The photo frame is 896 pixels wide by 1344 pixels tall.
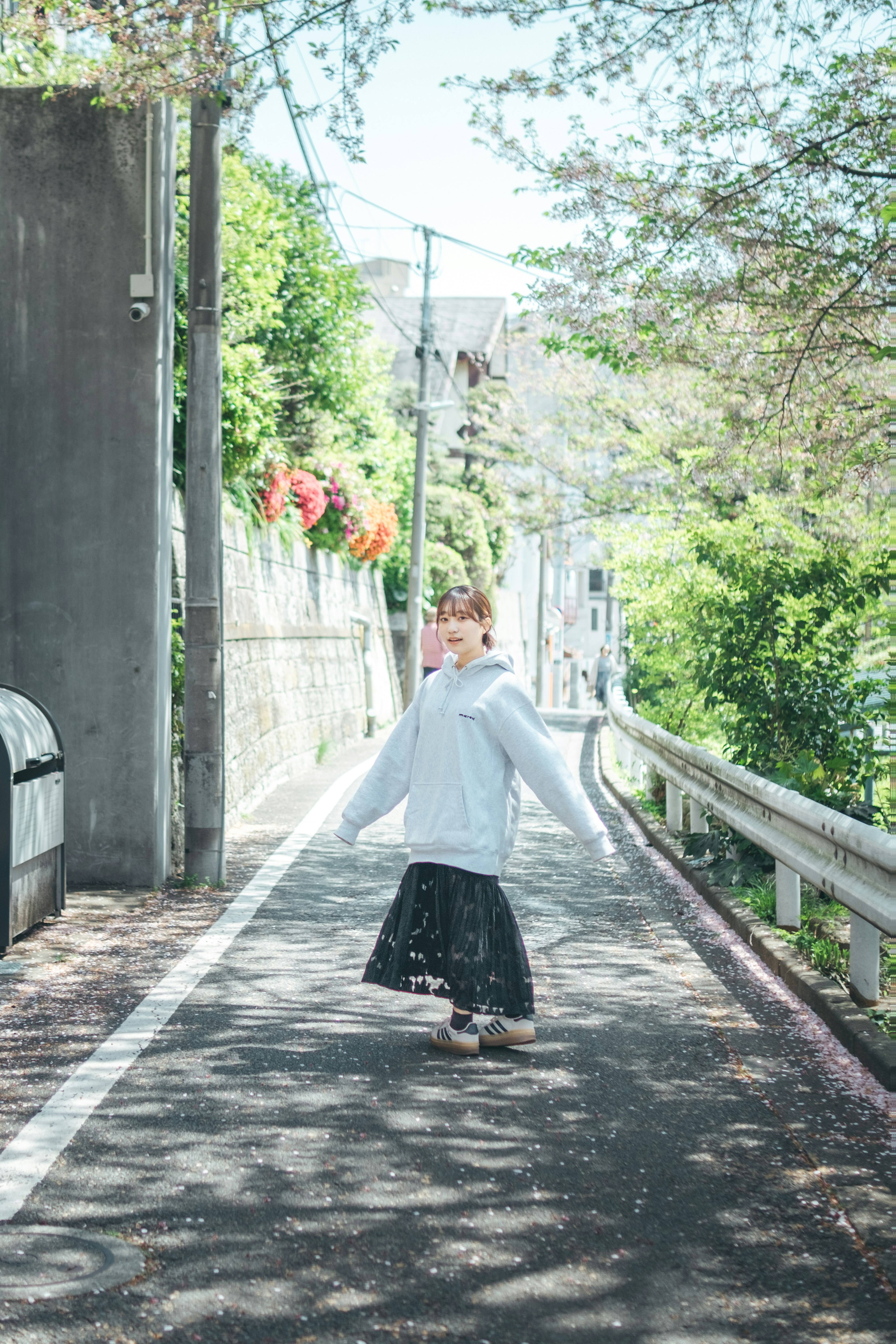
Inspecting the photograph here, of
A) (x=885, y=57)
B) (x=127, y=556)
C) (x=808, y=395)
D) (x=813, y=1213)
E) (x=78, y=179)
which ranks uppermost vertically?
(x=885, y=57)

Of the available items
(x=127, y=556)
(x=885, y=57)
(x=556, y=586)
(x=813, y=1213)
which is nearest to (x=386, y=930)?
(x=813, y=1213)

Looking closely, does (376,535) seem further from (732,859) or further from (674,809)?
(732,859)

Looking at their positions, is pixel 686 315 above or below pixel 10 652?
above

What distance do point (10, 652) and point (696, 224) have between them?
18.8ft

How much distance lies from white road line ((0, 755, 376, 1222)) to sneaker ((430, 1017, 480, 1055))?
110 centimetres

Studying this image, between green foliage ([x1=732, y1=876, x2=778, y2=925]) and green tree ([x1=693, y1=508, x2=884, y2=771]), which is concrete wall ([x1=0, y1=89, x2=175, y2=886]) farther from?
green tree ([x1=693, y1=508, x2=884, y2=771])

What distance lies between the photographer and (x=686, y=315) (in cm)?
1083

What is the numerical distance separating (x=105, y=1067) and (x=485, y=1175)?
163 centimetres

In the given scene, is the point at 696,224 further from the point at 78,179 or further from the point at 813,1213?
the point at 813,1213

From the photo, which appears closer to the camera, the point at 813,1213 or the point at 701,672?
the point at 813,1213

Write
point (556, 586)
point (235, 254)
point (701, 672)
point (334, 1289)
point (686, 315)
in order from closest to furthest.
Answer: point (334, 1289)
point (701, 672)
point (686, 315)
point (235, 254)
point (556, 586)

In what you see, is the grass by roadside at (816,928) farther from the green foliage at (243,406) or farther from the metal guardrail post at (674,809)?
the green foliage at (243,406)

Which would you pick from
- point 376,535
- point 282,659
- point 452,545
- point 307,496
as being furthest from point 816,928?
point 452,545

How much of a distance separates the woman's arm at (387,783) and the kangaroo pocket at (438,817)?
9.4 inches
